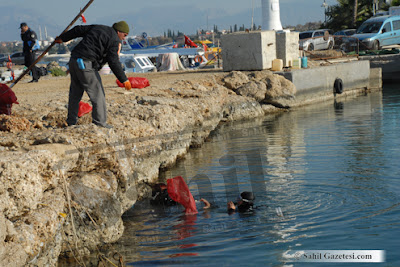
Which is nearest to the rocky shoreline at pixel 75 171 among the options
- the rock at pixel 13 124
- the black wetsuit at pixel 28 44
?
the rock at pixel 13 124

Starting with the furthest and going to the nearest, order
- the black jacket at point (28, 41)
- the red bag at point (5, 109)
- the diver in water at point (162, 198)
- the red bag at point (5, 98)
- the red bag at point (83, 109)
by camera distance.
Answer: the black jacket at point (28, 41) < the red bag at point (83, 109) < the red bag at point (5, 109) < the red bag at point (5, 98) < the diver in water at point (162, 198)

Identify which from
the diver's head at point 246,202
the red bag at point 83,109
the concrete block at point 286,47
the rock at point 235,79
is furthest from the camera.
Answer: the concrete block at point 286,47

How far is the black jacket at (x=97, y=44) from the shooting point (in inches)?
288

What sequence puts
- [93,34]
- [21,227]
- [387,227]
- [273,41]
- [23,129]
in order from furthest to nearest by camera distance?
[273,41]
[23,129]
[93,34]
[387,227]
[21,227]

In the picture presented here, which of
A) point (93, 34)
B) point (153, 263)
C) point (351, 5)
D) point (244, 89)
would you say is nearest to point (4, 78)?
point (244, 89)

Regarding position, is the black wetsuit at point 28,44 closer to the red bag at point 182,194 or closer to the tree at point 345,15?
the red bag at point 182,194

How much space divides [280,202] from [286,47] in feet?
39.5

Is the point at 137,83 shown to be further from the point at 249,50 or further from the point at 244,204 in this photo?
the point at 244,204

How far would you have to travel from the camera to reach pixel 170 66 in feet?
91.7

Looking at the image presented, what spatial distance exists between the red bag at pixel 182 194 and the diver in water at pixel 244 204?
1.74 ft

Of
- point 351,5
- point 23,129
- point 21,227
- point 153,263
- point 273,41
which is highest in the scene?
point 351,5

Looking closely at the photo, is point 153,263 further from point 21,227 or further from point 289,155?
point 289,155

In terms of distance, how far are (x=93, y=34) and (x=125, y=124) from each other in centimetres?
153

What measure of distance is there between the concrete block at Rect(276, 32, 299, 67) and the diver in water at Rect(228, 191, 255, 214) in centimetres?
1238
